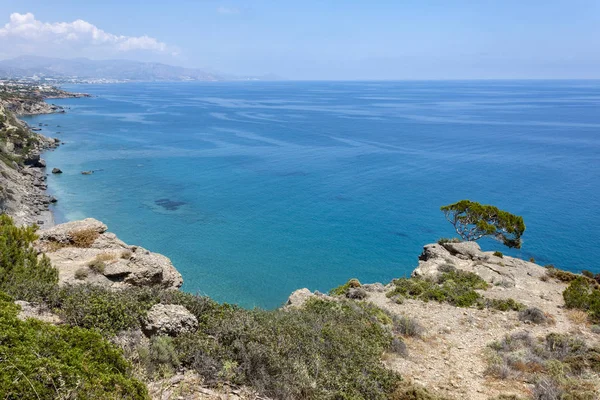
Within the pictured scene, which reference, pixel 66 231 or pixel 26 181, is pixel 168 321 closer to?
pixel 66 231

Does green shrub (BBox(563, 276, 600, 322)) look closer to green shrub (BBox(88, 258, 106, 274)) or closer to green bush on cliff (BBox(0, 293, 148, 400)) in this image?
green bush on cliff (BBox(0, 293, 148, 400))

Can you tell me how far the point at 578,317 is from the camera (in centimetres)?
1728

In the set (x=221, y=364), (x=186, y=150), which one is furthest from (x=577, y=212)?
(x=186, y=150)

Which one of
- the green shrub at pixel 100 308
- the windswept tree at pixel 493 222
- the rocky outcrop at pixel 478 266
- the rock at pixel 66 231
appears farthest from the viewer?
the windswept tree at pixel 493 222

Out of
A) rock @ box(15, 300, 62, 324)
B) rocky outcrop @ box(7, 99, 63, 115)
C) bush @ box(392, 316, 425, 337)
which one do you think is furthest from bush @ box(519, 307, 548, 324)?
rocky outcrop @ box(7, 99, 63, 115)

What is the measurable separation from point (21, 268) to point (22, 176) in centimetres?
5095

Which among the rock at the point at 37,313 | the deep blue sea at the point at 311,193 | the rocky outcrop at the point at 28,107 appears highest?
the rocky outcrop at the point at 28,107

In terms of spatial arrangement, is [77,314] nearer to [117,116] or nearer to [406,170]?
[406,170]

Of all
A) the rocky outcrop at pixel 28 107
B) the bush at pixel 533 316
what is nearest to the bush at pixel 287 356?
the bush at pixel 533 316

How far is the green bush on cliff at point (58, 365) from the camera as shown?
536 cm

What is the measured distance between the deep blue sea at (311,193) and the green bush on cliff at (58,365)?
2150 centimetres

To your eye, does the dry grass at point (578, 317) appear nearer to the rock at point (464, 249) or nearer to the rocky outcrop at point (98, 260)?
the rock at point (464, 249)

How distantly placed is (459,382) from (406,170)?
188 feet

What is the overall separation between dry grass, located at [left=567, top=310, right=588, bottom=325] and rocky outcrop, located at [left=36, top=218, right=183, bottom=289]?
18.1 m
